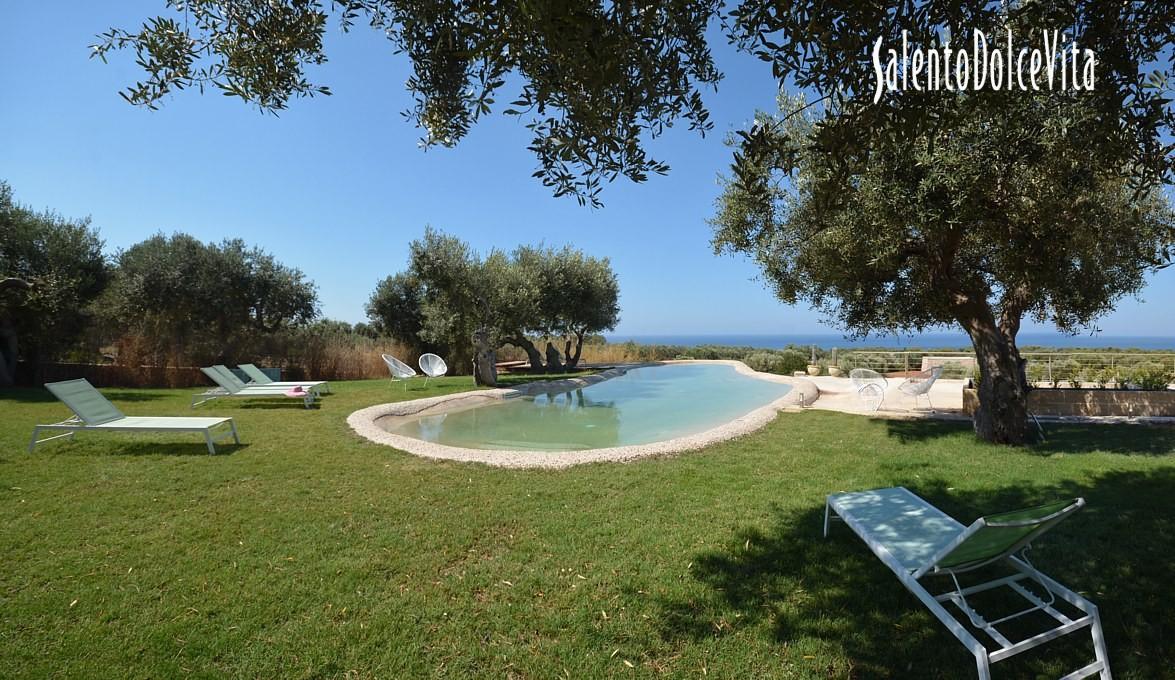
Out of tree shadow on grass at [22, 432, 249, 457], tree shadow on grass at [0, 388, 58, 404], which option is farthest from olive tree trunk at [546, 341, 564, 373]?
tree shadow on grass at [22, 432, 249, 457]

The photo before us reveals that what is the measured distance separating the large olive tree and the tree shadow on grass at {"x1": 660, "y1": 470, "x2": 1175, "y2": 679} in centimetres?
204

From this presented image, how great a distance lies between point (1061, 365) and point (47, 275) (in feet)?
83.1

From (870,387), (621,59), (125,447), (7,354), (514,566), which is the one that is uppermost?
(621,59)

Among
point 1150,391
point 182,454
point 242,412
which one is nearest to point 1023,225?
point 1150,391

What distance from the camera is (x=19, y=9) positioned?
148 inches

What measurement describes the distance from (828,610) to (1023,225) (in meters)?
5.36

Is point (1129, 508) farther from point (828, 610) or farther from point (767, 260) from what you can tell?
point (767, 260)

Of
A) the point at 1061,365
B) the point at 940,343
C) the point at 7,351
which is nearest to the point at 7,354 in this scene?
the point at 7,351

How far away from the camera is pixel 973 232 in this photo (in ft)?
20.0

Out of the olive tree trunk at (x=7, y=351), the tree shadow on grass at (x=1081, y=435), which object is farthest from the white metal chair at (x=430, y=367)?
the tree shadow on grass at (x=1081, y=435)

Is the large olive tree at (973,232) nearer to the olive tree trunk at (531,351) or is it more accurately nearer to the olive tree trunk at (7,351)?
the olive tree trunk at (531,351)

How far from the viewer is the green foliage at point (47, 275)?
37.4 ft

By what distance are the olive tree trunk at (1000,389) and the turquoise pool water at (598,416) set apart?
403cm

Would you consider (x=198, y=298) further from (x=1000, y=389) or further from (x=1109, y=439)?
(x=1109, y=439)
